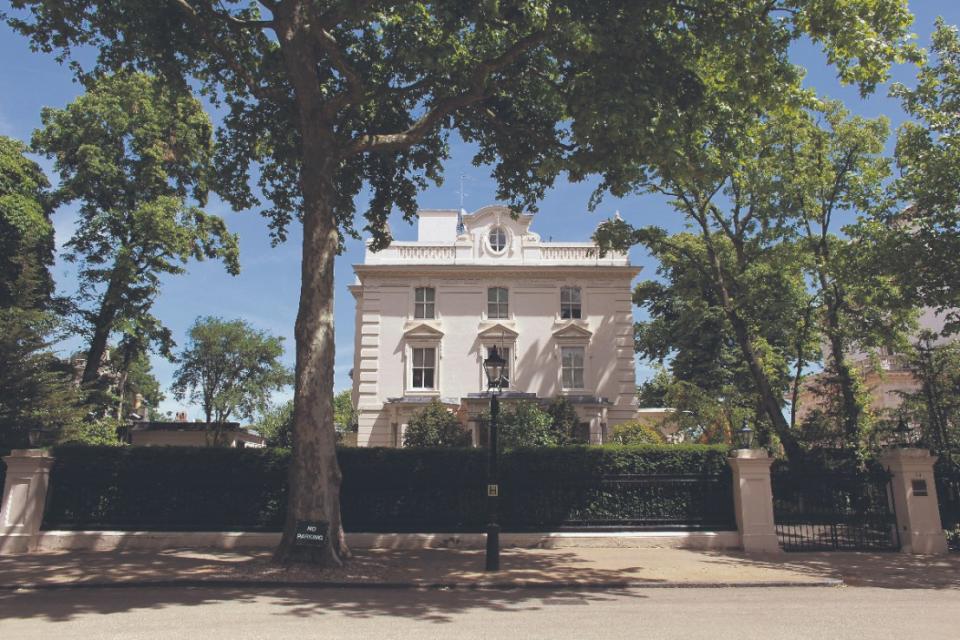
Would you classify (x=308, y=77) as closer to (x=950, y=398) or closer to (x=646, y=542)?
(x=646, y=542)

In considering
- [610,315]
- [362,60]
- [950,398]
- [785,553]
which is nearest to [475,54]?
[362,60]

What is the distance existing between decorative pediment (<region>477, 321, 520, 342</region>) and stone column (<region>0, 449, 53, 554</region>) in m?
19.2

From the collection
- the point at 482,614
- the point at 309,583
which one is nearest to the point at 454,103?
the point at 309,583

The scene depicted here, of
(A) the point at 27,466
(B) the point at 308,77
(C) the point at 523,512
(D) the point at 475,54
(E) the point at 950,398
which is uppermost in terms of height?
(D) the point at 475,54

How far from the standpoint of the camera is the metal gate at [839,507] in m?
15.2

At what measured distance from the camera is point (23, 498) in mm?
13992

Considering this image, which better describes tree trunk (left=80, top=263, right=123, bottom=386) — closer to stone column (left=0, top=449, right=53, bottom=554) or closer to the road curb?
stone column (left=0, top=449, right=53, bottom=554)

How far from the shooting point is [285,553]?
1146 centimetres

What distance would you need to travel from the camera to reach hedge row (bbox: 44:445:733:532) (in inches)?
584

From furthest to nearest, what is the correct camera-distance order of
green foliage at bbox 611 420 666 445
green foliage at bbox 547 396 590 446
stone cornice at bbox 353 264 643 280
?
stone cornice at bbox 353 264 643 280 → green foliage at bbox 547 396 590 446 → green foliage at bbox 611 420 666 445

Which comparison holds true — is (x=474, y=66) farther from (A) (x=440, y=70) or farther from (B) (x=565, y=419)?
(B) (x=565, y=419)

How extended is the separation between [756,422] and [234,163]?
2200 cm

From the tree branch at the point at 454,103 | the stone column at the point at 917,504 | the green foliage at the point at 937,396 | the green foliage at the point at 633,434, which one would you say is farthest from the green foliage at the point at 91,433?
the green foliage at the point at 937,396

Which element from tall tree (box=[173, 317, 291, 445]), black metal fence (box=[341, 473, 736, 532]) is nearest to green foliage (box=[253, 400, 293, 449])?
tall tree (box=[173, 317, 291, 445])
